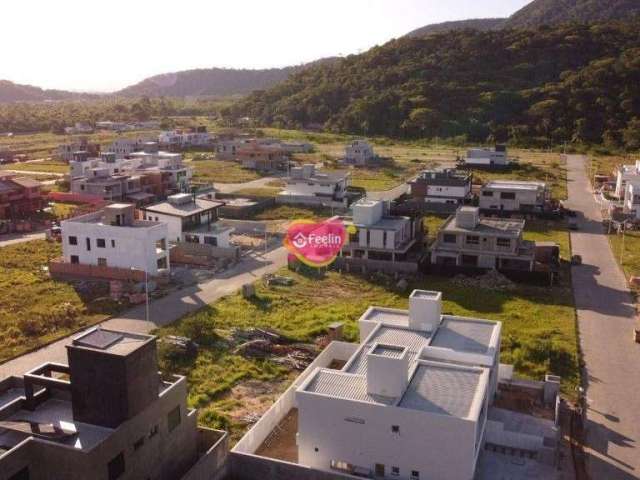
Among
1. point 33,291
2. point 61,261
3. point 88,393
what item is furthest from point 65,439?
point 61,261

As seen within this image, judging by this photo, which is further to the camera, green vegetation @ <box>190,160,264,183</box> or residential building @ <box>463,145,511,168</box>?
residential building @ <box>463,145,511,168</box>

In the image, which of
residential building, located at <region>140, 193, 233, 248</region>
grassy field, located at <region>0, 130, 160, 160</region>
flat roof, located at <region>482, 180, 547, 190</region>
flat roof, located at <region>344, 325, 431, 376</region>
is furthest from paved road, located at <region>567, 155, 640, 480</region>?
grassy field, located at <region>0, 130, 160, 160</region>

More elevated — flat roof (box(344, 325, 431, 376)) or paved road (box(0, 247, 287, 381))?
flat roof (box(344, 325, 431, 376))

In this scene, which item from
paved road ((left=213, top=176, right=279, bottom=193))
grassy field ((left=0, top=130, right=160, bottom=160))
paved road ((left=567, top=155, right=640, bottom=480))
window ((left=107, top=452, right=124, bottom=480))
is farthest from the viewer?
grassy field ((left=0, top=130, right=160, bottom=160))

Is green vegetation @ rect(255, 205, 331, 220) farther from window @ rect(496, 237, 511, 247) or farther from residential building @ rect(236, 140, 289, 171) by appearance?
residential building @ rect(236, 140, 289, 171)

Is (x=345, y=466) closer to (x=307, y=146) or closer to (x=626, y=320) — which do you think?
(x=626, y=320)
